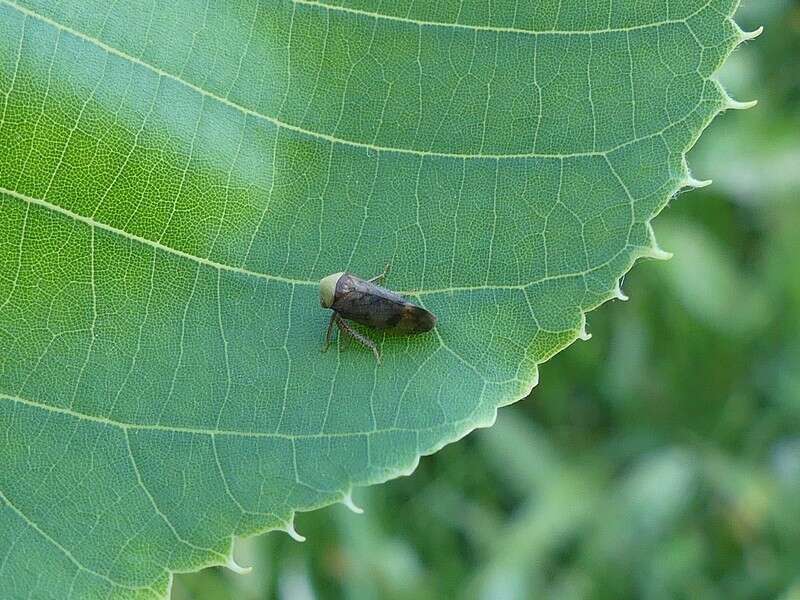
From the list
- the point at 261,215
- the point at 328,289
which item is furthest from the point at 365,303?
the point at 261,215

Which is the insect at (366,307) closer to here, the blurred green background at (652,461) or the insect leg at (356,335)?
the insect leg at (356,335)

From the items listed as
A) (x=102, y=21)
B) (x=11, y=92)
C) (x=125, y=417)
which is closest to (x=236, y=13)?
(x=102, y=21)

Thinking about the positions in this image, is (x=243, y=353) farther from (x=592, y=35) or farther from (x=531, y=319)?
(x=592, y=35)

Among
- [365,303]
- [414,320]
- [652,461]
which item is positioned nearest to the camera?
[414,320]

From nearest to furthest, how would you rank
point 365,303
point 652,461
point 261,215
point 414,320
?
point 261,215, point 414,320, point 365,303, point 652,461

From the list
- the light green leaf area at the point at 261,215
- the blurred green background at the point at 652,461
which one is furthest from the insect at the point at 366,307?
the blurred green background at the point at 652,461

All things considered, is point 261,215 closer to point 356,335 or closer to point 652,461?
point 356,335

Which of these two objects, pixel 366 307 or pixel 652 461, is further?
pixel 652 461

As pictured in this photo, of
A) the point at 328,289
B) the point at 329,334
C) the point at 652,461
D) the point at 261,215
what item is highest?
the point at 261,215
